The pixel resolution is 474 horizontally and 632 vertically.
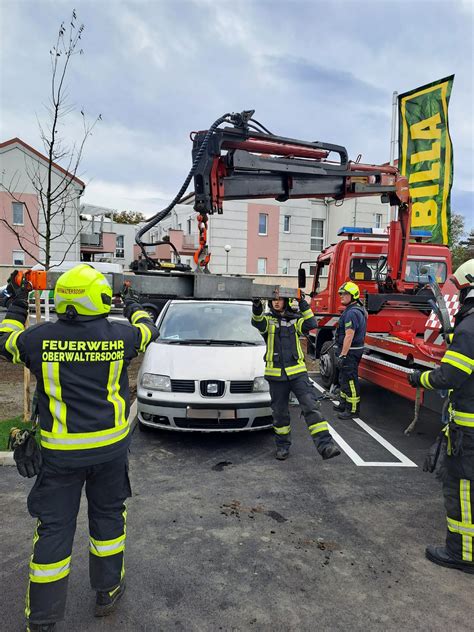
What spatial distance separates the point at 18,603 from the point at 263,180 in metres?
4.89

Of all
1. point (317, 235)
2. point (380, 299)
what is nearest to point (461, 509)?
point (380, 299)

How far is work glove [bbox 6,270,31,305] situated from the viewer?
2762mm

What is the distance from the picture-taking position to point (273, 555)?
2945mm

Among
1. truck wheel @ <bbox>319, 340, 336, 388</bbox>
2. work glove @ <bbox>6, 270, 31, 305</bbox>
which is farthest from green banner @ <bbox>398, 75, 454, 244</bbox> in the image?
work glove @ <bbox>6, 270, 31, 305</bbox>

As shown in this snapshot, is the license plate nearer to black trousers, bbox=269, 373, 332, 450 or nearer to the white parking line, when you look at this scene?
black trousers, bbox=269, 373, 332, 450

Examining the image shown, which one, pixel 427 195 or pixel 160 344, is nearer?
pixel 160 344

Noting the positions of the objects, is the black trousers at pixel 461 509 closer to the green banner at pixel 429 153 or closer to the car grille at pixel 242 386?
the car grille at pixel 242 386

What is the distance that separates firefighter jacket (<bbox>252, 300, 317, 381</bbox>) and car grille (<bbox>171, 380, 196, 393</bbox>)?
2.62 feet

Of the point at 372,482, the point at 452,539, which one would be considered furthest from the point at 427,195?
the point at 452,539

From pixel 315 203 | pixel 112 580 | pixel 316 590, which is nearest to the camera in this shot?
pixel 112 580

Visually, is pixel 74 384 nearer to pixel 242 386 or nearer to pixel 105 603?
pixel 105 603

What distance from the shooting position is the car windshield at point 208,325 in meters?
5.62

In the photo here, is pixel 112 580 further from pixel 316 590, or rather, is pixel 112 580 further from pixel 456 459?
pixel 456 459

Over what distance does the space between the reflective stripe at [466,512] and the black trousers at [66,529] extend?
6.93 ft
